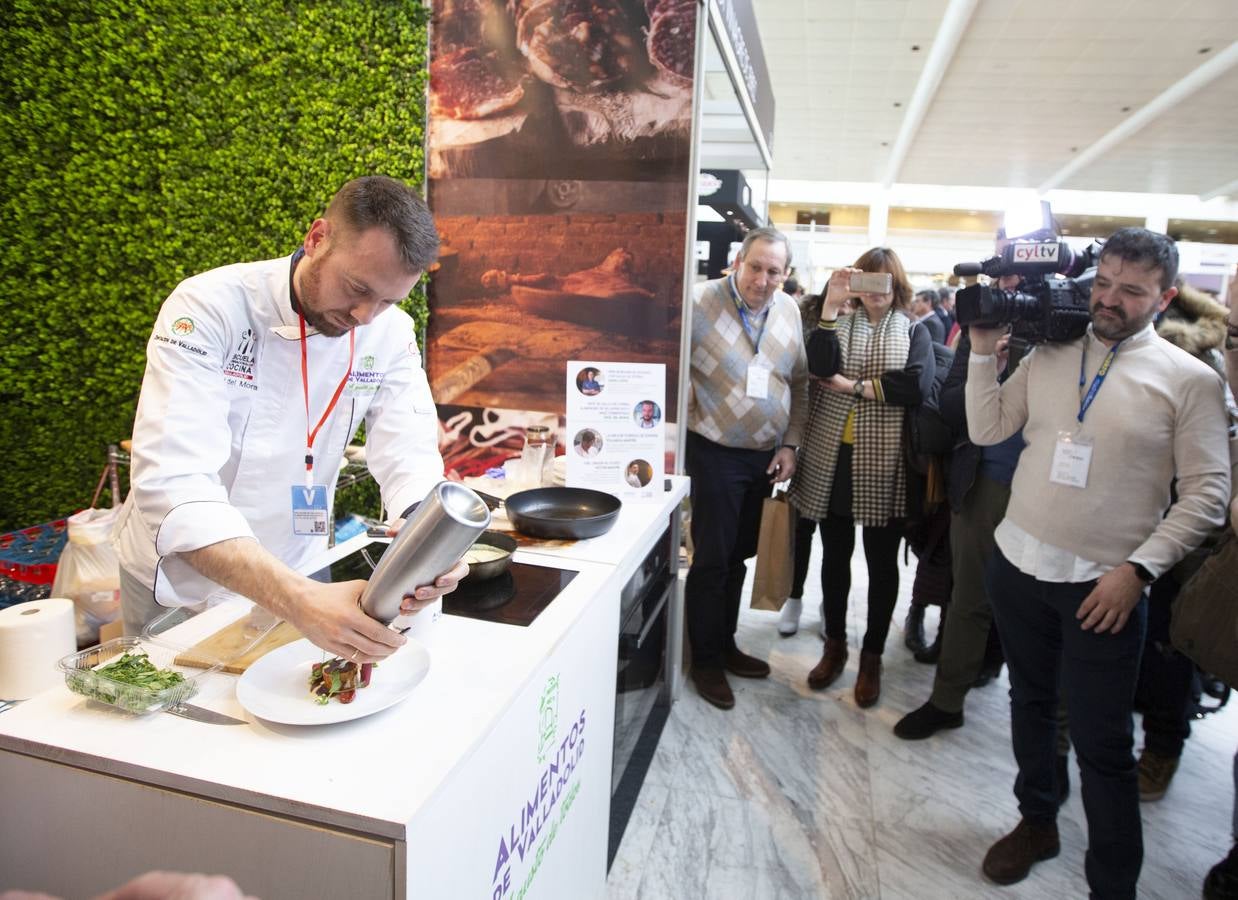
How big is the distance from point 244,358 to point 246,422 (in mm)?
126

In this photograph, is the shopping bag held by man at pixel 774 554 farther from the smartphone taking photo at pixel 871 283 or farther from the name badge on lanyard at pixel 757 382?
the smartphone taking photo at pixel 871 283

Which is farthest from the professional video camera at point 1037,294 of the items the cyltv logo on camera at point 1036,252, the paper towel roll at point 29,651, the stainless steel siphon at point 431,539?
the paper towel roll at point 29,651

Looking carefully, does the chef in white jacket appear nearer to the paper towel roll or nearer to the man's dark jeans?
the paper towel roll

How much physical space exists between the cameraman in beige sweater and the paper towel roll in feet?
6.24

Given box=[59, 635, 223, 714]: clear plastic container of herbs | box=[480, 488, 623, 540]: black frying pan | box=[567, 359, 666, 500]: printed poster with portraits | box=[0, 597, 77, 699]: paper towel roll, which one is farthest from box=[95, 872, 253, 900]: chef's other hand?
box=[567, 359, 666, 500]: printed poster with portraits

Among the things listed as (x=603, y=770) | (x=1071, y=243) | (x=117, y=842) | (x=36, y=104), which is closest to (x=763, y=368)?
(x=1071, y=243)

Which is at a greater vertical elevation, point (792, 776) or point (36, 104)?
point (36, 104)

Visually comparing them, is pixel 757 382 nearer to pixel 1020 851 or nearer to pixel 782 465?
pixel 782 465

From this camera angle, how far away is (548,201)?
8.50 feet

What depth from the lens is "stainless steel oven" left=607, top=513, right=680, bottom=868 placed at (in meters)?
1.93

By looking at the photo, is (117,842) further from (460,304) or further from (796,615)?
(796,615)

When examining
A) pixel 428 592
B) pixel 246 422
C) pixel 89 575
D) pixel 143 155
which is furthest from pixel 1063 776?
pixel 143 155

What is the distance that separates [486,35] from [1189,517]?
2.48 metres

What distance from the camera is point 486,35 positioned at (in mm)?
2596
